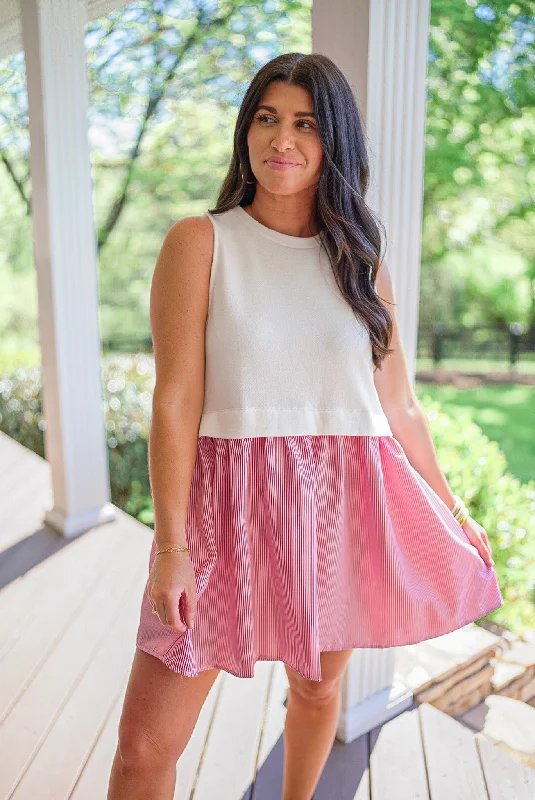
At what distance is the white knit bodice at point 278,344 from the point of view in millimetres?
1274

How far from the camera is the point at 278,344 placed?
1.31 m

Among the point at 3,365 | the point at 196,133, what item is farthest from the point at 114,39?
the point at 3,365

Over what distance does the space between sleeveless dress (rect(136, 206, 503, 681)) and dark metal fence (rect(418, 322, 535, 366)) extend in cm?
1096

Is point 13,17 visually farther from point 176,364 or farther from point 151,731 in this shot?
point 151,731

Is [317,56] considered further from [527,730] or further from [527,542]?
[527,542]

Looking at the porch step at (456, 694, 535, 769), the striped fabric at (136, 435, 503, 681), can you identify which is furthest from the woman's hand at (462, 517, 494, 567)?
the porch step at (456, 694, 535, 769)

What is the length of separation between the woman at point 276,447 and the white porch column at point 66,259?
83.4 inches

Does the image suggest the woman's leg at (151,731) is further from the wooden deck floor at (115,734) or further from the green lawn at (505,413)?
the green lawn at (505,413)

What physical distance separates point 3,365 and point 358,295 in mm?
7040

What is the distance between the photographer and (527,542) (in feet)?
10.2

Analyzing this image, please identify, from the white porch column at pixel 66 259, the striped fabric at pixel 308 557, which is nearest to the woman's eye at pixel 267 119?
the striped fabric at pixel 308 557

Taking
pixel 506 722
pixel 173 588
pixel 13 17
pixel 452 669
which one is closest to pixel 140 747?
pixel 173 588

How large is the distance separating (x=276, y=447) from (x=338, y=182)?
50 cm

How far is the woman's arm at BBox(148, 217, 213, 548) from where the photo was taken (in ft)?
4.06
